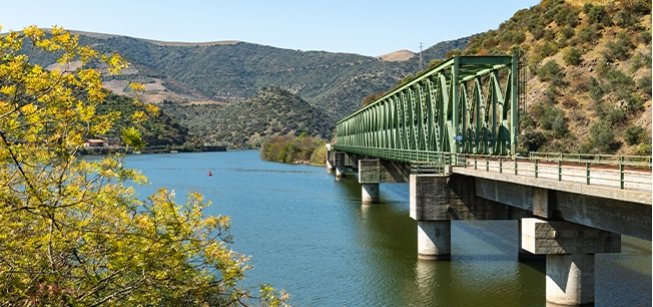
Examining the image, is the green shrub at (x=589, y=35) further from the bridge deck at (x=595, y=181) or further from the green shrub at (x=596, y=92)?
the bridge deck at (x=595, y=181)

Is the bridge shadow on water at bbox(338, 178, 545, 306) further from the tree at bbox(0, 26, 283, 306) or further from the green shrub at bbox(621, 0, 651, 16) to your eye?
the green shrub at bbox(621, 0, 651, 16)

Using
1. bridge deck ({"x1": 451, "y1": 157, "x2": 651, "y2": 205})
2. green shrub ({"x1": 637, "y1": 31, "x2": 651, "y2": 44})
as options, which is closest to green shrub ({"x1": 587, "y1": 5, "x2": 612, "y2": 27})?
green shrub ({"x1": 637, "y1": 31, "x2": 651, "y2": 44})

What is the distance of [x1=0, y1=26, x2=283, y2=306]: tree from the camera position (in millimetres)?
11094

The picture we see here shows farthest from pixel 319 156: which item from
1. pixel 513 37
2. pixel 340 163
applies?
pixel 513 37

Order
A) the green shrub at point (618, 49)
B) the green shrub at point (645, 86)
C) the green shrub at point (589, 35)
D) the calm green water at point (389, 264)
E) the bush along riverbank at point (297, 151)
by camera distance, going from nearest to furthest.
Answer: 1. the calm green water at point (389, 264)
2. the green shrub at point (645, 86)
3. the green shrub at point (618, 49)
4. the green shrub at point (589, 35)
5. the bush along riverbank at point (297, 151)

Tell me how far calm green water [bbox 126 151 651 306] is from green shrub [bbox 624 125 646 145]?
18.1 m

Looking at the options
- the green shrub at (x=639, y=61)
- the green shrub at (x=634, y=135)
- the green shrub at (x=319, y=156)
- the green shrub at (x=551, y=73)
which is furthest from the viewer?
the green shrub at (x=319, y=156)

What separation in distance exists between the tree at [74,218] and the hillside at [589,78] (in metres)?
53.1

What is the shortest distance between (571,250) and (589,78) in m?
56.0

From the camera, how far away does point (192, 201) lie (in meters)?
13.4

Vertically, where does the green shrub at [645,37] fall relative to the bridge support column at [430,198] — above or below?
above

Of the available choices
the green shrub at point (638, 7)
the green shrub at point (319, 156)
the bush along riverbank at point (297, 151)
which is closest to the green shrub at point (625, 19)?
the green shrub at point (638, 7)

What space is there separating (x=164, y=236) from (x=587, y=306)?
19.4m

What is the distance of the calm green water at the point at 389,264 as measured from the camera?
29469mm
